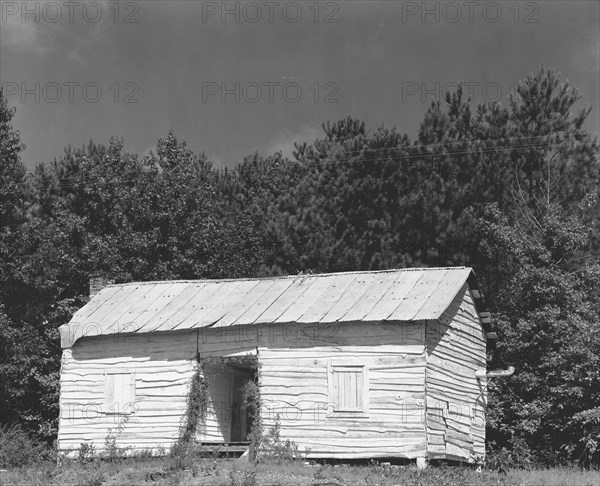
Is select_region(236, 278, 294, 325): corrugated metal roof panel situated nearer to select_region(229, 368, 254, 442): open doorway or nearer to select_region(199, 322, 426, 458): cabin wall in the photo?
select_region(199, 322, 426, 458): cabin wall

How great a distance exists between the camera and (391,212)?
40969 millimetres

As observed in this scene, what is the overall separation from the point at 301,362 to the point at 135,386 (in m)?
5.11

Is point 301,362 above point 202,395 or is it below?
above

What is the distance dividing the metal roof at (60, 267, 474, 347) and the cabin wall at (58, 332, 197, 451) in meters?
0.54

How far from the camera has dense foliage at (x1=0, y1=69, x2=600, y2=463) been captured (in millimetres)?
34219

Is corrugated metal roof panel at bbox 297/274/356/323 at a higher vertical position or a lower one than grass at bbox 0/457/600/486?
higher

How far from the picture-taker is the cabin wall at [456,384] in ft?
86.2

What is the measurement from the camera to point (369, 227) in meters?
40.2

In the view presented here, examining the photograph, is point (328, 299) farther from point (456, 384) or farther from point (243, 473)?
point (243, 473)

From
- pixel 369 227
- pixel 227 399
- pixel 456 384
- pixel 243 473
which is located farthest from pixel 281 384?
pixel 369 227

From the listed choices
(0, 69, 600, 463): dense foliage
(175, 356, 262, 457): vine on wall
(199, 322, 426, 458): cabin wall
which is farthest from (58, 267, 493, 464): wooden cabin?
(0, 69, 600, 463): dense foliage

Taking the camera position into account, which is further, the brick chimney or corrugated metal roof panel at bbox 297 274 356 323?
the brick chimney

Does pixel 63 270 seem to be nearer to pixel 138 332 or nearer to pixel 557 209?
pixel 138 332

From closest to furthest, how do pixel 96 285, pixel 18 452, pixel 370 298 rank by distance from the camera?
pixel 370 298, pixel 18 452, pixel 96 285
